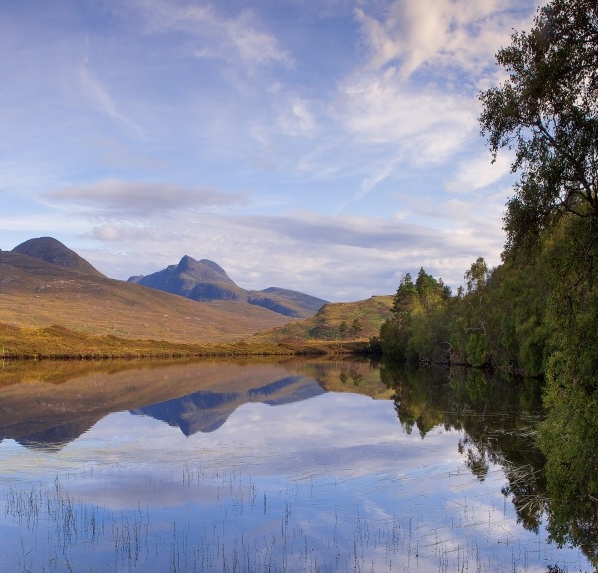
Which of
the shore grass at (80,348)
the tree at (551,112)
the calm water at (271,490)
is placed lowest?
the calm water at (271,490)

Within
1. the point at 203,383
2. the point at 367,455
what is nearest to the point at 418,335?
the point at 203,383

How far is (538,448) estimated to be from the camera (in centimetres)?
3291

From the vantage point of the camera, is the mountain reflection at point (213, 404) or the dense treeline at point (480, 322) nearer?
the mountain reflection at point (213, 404)

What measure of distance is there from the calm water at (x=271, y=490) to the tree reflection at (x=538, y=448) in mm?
256

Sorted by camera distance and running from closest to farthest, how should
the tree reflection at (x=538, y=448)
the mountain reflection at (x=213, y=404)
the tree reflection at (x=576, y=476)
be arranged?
the tree reflection at (x=576, y=476) < the tree reflection at (x=538, y=448) < the mountain reflection at (x=213, y=404)

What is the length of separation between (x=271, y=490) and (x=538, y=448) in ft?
54.0

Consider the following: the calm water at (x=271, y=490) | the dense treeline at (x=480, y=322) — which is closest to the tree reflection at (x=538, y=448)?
the calm water at (x=271, y=490)

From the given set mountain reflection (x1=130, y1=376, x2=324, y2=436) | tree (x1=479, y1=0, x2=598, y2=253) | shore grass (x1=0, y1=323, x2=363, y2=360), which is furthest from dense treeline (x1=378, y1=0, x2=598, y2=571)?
shore grass (x1=0, y1=323, x2=363, y2=360)

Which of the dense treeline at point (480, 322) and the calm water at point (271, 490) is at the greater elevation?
the dense treeline at point (480, 322)

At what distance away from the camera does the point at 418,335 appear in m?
138

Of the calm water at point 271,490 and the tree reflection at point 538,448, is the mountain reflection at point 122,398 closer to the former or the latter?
the calm water at point 271,490

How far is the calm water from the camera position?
18.1m

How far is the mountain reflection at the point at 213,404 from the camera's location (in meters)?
47.8

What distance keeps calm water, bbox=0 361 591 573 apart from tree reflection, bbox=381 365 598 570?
26 cm
